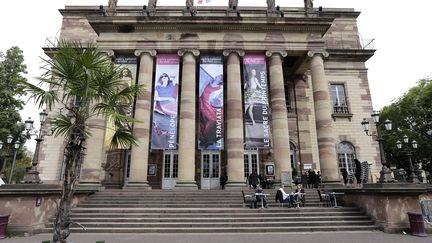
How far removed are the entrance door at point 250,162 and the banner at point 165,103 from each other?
6539mm

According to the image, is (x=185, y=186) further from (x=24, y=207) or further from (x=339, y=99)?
(x=339, y=99)

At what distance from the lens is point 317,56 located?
64.6 feet

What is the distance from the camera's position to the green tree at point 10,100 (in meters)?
25.4

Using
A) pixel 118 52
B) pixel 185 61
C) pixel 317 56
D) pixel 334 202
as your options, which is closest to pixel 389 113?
pixel 317 56

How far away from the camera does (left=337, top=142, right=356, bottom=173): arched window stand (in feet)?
70.5

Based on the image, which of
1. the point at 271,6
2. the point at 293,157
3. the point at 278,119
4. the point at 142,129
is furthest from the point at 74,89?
the point at 293,157

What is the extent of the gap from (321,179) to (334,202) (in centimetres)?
482

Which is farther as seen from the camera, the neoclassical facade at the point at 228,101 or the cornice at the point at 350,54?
the cornice at the point at 350,54

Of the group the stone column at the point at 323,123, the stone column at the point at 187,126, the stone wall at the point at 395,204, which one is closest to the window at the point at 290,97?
the stone column at the point at 323,123

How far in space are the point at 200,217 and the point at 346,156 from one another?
1498 centimetres

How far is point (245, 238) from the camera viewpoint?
945cm

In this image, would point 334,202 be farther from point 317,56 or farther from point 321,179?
point 317,56

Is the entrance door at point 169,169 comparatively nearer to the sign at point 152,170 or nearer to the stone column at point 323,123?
the sign at point 152,170

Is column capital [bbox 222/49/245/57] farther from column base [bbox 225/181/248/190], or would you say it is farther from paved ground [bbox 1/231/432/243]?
paved ground [bbox 1/231/432/243]
